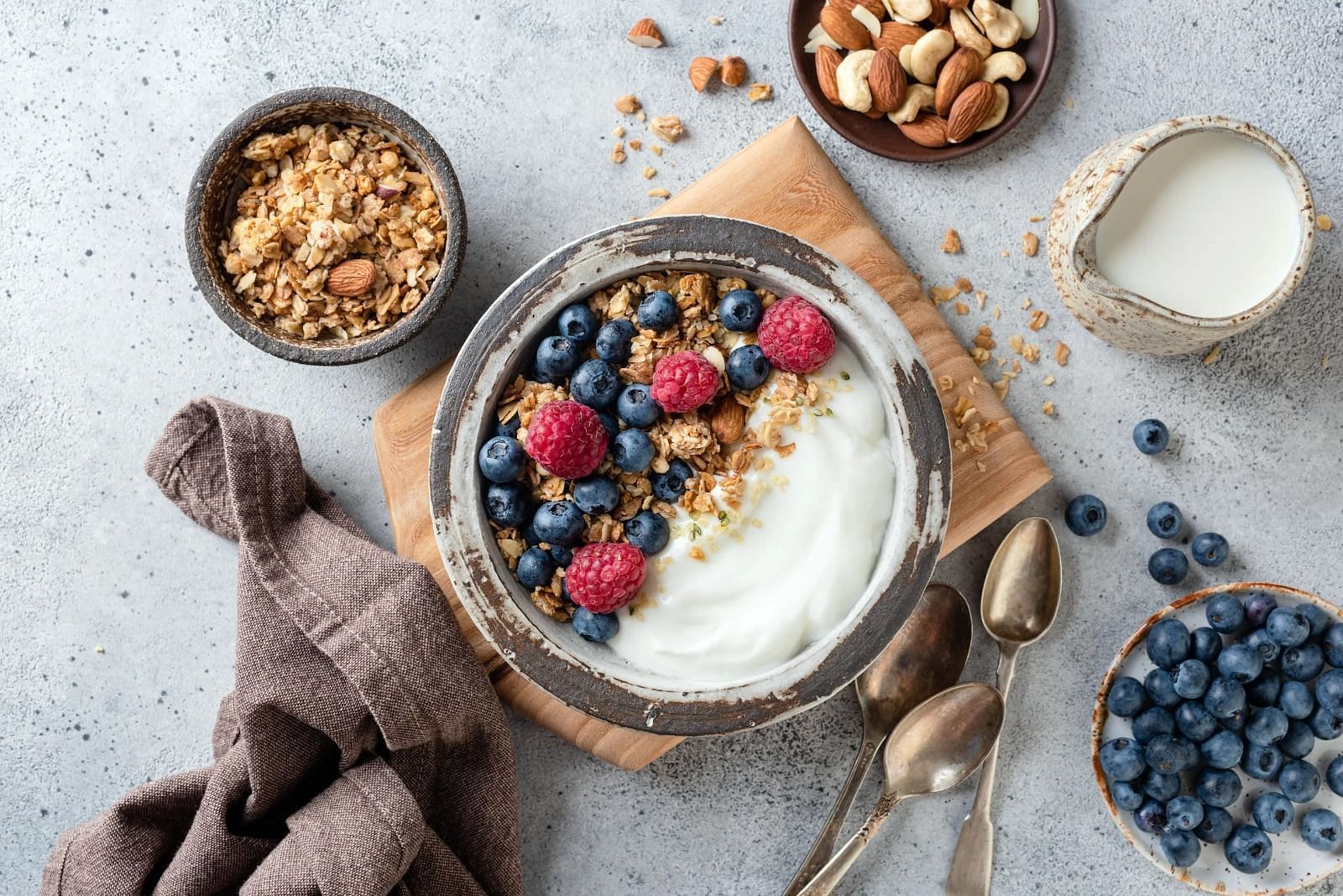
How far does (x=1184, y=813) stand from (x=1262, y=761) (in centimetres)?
18

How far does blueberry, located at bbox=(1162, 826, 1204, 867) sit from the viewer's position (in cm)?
187

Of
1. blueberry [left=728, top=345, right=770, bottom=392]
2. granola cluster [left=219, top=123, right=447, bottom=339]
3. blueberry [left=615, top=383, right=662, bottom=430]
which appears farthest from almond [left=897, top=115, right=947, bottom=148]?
granola cluster [left=219, top=123, right=447, bottom=339]

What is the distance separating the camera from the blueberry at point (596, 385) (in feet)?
5.05

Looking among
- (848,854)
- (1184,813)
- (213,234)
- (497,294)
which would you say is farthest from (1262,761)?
(213,234)

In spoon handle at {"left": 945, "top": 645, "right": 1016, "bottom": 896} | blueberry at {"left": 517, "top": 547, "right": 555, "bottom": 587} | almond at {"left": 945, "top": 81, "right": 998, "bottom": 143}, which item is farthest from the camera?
spoon handle at {"left": 945, "top": 645, "right": 1016, "bottom": 896}

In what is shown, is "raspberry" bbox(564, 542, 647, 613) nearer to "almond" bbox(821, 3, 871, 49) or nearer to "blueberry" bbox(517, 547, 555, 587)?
"blueberry" bbox(517, 547, 555, 587)

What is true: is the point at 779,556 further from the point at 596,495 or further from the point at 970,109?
the point at 970,109

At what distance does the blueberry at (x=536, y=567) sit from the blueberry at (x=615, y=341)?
1.03 feet

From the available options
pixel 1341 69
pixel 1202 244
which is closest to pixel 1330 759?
pixel 1202 244

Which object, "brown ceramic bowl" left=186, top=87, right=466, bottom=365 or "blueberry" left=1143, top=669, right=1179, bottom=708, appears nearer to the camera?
"brown ceramic bowl" left=186, top=87, right=466, bottom=365

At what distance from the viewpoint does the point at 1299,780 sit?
187cm

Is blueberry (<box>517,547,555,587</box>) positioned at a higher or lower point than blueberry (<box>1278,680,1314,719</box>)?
higher

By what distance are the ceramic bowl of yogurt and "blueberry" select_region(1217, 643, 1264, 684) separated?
2.27 ft

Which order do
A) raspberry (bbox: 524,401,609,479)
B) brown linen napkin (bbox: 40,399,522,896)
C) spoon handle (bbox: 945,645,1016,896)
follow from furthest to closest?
spoon handle (bbox: 945,645,1016,896) < brown linen napkin (bbox: 40,399,522,896) < raspberry (bbox: 524,401,609,479)
